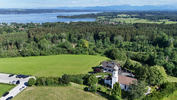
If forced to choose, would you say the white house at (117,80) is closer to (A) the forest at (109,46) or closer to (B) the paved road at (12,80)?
(A) the forest at (109,46)

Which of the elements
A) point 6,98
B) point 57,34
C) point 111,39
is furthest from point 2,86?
point 111,39

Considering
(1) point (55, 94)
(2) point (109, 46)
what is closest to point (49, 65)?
(1) point (55, 94)

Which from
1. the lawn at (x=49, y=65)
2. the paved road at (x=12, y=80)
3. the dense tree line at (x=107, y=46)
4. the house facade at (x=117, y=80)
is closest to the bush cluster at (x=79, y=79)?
the house facade at (x=117, y=80)

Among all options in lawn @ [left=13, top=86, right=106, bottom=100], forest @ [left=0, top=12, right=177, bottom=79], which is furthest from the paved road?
forest @ [left=0, top=12, right=177, bottom=79]

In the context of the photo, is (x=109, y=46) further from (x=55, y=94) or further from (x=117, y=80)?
(x=55, y=94)

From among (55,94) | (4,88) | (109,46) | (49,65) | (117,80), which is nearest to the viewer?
(55,94)
